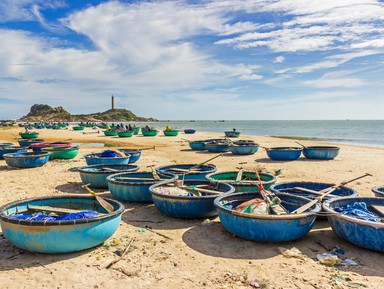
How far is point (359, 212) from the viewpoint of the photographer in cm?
742

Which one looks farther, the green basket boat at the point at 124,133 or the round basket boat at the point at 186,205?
the green basket boat at the point at 124,133

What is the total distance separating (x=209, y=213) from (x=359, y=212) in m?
3.27

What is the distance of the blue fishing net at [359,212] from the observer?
7091mm

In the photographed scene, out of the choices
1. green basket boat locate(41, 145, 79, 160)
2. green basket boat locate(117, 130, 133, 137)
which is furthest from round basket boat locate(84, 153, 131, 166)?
green basket boat locate(117, 130, 133, 137)

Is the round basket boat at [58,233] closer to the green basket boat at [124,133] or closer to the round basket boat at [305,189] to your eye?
the round basket boat at [305,189]

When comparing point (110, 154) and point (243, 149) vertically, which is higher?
point (110, 154)

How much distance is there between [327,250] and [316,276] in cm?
122

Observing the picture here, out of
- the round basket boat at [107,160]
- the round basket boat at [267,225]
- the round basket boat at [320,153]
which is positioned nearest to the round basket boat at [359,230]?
the round basket boat at [267,225]

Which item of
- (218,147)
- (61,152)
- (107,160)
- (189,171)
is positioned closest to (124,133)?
(218,147)

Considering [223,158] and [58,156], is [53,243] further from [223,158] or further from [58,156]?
[223,158]

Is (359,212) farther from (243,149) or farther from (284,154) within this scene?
(243,149)

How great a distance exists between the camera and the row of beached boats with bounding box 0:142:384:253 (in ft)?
19.8

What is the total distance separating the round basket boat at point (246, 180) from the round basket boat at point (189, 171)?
1.51 feet

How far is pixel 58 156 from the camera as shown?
19203 millimetres
